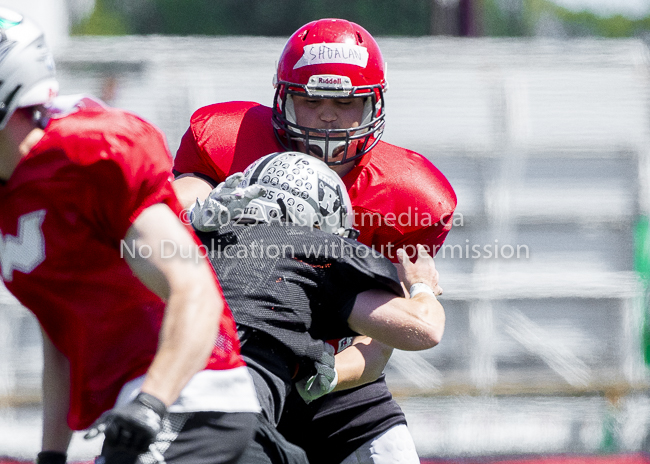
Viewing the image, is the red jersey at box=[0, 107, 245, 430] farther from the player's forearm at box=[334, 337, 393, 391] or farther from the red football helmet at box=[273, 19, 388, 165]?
the red football helmet at box=[273, 19, 388, 165]

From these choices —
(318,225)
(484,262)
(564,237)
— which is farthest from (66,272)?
(564,237)

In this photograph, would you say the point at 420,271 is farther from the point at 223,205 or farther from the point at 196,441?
the point at 196,441

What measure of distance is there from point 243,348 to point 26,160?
2.04ft

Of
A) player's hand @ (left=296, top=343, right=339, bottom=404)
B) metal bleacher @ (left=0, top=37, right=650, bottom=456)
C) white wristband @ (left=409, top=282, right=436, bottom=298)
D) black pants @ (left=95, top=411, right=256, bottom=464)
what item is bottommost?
metal bleacher @ (left=0, top=37, right=650, bottom=456)

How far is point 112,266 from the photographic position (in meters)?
1.57

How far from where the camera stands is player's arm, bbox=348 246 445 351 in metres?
1.95

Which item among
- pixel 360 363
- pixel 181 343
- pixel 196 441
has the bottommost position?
pixel 360 363

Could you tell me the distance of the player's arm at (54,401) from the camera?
1.89m

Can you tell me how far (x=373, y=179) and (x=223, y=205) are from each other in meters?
0.82

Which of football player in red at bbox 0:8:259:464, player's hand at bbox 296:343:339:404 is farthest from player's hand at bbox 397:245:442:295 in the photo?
football player in red at bbox 0:8:259:464

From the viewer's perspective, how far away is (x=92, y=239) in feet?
5.09

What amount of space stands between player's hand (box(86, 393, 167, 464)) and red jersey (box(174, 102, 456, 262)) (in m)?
1.31

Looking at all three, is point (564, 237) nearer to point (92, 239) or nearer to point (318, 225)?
point (318, 225)

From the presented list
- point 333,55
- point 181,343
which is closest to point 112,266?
point 181,343
